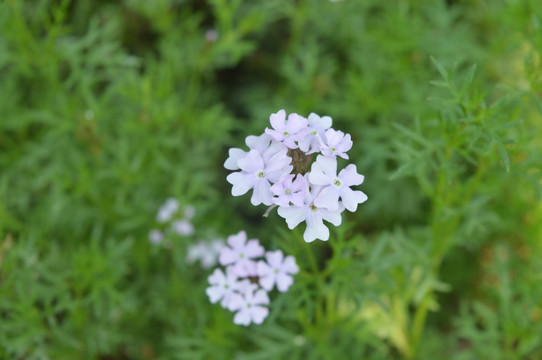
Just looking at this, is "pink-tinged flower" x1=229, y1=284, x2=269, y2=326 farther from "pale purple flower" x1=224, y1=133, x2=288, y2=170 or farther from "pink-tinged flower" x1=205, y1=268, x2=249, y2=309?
"pale purple flower" x1=224, y1=133, x2=288, y2=170

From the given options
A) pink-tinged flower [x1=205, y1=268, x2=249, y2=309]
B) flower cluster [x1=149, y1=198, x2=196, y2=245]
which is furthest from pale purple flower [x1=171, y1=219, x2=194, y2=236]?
pink-tinged flower [x1=205, y1=268, x2=249, y2=309]

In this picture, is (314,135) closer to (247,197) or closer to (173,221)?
(173,221)

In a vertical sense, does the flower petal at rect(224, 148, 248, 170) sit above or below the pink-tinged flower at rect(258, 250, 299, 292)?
above

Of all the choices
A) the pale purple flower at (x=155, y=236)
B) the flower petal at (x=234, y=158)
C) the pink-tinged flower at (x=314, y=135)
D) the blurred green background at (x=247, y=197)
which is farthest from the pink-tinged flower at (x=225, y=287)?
the pale purple flower at (x=155, y=236)

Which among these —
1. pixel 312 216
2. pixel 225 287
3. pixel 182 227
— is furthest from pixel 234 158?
pixel 182 227

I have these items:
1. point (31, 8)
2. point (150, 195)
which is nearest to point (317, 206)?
point (150, 195)

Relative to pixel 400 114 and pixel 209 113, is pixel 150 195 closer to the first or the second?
pixel 209 113
